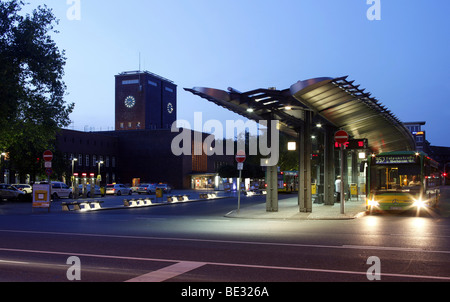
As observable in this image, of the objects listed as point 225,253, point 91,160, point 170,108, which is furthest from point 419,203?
point 170,108

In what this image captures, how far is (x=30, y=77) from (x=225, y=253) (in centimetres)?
3580

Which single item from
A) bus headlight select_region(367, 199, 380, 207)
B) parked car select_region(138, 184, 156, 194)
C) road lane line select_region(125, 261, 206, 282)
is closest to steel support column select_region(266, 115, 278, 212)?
bus headlight select_region(367, 199, 380, 207)

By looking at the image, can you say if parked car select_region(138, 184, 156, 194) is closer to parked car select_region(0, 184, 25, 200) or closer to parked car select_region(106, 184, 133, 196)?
parked car select_region(106, 184, 133, 196)

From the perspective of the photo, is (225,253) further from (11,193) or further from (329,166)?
(11,193)

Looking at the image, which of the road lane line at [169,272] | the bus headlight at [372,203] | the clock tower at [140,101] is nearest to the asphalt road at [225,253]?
the road lane line at [169,272]

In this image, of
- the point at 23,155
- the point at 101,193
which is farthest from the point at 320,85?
the point at 23,155

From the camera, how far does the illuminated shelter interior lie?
18672 mm

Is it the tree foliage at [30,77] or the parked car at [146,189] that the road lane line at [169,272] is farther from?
the parked car at [146,189]

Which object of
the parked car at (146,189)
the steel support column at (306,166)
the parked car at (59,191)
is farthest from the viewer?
the parked car at (146,189)

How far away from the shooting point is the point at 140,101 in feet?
404

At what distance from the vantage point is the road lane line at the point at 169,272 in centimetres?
771

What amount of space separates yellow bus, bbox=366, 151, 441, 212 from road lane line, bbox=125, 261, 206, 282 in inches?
608

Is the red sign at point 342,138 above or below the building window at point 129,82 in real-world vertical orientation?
below

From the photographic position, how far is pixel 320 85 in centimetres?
1736
